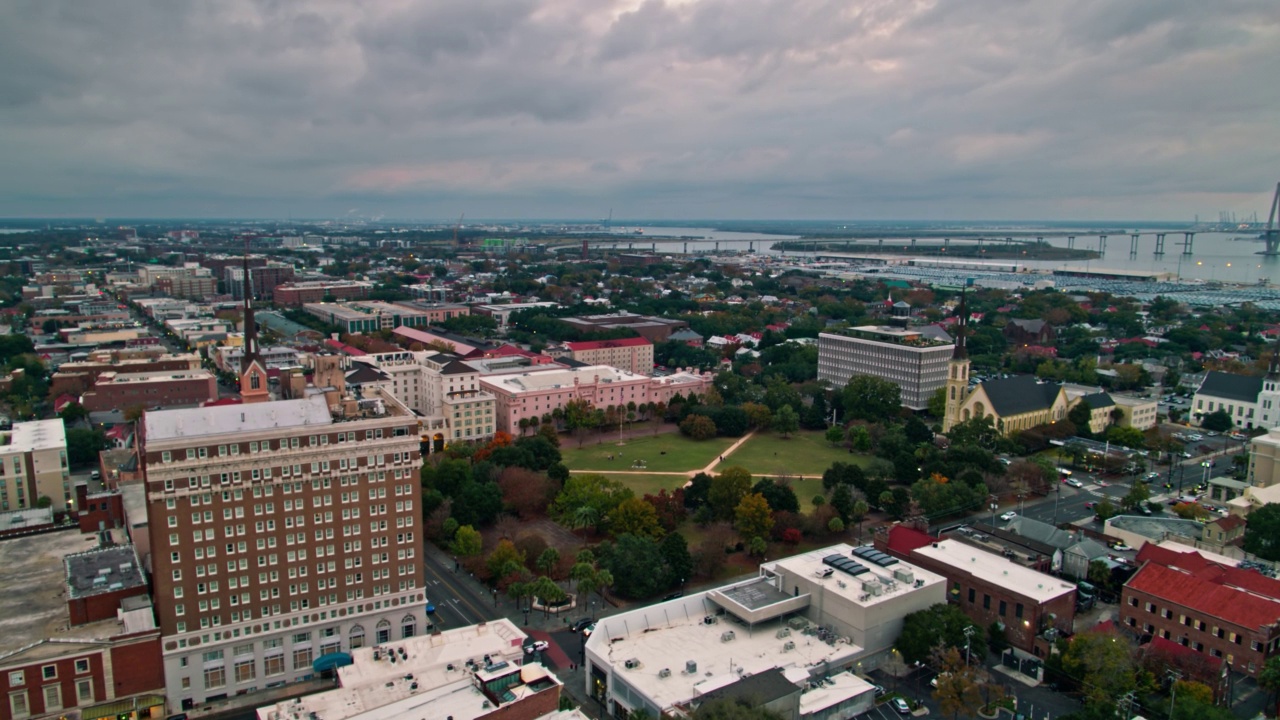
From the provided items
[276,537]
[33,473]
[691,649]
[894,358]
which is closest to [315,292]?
[33,473]

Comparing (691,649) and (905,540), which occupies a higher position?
(905,540)

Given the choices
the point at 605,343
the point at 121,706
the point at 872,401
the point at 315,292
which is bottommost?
the point at 121,706

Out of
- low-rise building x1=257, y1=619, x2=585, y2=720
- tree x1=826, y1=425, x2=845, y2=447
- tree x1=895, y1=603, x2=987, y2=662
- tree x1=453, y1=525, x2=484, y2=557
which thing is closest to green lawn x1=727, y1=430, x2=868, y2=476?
tree x1=826, y1=425, x2=845, y2=447

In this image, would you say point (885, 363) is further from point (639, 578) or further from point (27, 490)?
point (27, 490)

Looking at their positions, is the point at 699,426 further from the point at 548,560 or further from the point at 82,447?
the point at 82,447

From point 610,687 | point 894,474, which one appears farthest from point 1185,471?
point 610,687

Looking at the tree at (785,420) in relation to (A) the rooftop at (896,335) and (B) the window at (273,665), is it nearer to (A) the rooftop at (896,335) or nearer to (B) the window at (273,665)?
(A) the rooftop at (896,335)
